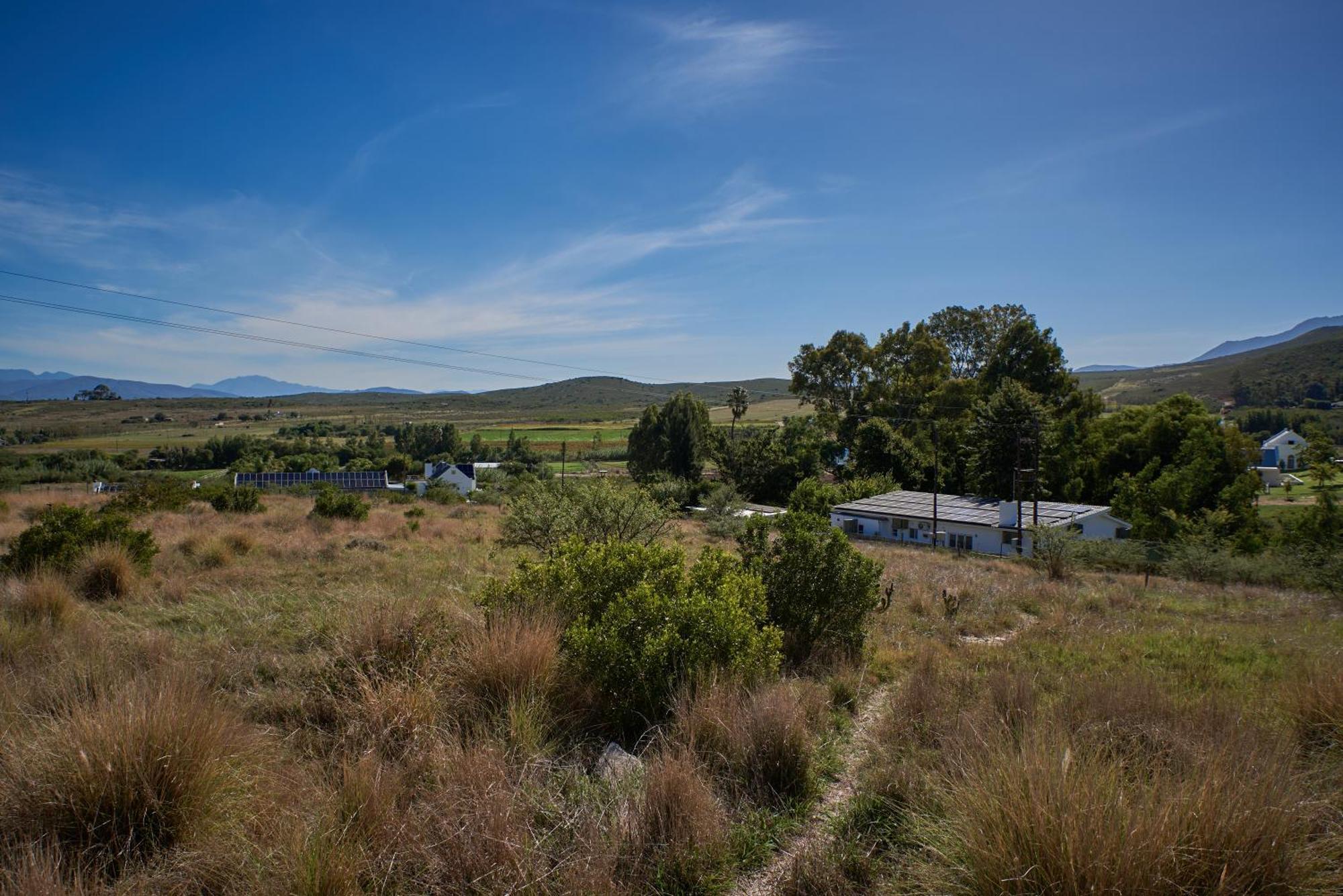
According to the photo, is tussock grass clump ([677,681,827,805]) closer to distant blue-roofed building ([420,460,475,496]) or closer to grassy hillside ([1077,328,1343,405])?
distant blue-roofed building ([420,460,475,496])

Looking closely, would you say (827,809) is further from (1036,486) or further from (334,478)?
(334,478)

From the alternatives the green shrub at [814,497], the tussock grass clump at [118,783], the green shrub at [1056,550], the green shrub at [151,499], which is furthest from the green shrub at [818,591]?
the green shrub at [814,497]

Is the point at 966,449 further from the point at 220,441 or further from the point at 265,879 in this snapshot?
the point at 220,441

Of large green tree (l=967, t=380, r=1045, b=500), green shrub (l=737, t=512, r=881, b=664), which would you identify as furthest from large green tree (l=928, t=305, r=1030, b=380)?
green shrub (l=737, t=512, r=881, b=664)

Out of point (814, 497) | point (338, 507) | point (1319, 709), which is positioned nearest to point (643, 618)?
point (1319, 709)

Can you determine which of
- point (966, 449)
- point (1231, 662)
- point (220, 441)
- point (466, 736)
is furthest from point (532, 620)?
point (220, 441)

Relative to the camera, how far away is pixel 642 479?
56125 millimetres

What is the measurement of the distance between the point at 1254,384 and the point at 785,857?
145 meters

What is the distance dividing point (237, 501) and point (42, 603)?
63.1 ft

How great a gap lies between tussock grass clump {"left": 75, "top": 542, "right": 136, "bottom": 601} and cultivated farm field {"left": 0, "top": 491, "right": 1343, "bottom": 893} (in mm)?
2565

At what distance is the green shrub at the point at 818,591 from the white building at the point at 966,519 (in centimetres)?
2888

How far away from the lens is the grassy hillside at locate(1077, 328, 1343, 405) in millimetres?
108938

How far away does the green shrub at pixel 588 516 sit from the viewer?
43.7ft

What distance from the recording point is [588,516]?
1347 centimetres
